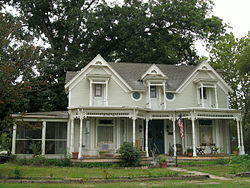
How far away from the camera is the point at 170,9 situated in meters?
33.0

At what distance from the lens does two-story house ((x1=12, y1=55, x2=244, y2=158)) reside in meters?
19.8

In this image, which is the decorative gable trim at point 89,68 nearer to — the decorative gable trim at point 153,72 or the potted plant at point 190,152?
the decorative gable trim at point 153,72

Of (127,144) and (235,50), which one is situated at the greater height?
(235,50)

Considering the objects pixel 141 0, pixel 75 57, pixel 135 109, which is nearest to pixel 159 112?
pixel 135 109

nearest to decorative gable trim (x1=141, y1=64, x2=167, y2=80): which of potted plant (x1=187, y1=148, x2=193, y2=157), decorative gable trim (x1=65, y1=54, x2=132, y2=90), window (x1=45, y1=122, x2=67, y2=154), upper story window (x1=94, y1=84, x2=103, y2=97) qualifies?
decorative gable trim (x1=65, y1=54, x2=132, y2=90)

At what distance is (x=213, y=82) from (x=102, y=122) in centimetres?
967

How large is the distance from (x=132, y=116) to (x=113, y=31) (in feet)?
63.2

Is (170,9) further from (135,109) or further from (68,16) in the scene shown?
(135,109)

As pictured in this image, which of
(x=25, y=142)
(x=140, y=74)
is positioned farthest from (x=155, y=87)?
(x=25, y=142)

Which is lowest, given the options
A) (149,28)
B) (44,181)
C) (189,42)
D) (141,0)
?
(44,181)

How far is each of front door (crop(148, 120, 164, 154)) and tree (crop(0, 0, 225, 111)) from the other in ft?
38.7

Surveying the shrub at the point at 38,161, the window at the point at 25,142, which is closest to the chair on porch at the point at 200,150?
the shrub at the point at 38,161

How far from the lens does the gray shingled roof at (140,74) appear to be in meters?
22.8

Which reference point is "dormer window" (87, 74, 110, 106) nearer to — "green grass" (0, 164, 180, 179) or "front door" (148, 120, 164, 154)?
"front door" (148, 120, 164, 154)
